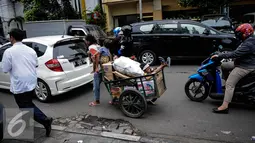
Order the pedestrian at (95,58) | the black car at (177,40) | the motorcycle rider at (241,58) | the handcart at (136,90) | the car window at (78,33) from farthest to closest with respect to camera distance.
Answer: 1. the car window at (78,33)
2. the black car at (177,40)
3. the pedestrian at (95,58)
4. the handcart at (136,90)
5. the motorcycle rider at (241,58)

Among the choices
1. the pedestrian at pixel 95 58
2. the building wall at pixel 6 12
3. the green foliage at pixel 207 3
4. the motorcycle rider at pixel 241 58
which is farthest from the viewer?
the building wall at pixel 6 12

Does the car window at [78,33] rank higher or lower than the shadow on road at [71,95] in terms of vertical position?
higher

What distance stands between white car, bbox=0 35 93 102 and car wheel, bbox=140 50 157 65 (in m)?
3.62

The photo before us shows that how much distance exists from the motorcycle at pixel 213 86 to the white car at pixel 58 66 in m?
2.65

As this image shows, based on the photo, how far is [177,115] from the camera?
4598 millimetres

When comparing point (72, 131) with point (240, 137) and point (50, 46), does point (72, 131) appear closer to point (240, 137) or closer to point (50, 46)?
point (50, 46)

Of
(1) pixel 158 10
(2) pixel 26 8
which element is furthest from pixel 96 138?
(2) pixel 26 8

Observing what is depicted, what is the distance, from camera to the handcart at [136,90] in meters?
4.38

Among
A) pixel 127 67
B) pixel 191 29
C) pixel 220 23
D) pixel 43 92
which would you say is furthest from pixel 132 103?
pixel 220 23

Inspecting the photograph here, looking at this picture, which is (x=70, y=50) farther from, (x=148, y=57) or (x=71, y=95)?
(x=148, y=57)

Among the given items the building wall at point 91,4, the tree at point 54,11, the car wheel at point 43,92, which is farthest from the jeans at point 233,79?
the building wall at point 91,4

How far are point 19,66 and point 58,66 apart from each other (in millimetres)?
1827

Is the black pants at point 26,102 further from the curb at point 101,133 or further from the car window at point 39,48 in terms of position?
the car window at point 39,48

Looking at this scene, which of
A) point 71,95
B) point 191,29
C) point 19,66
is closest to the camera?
point 19,66
